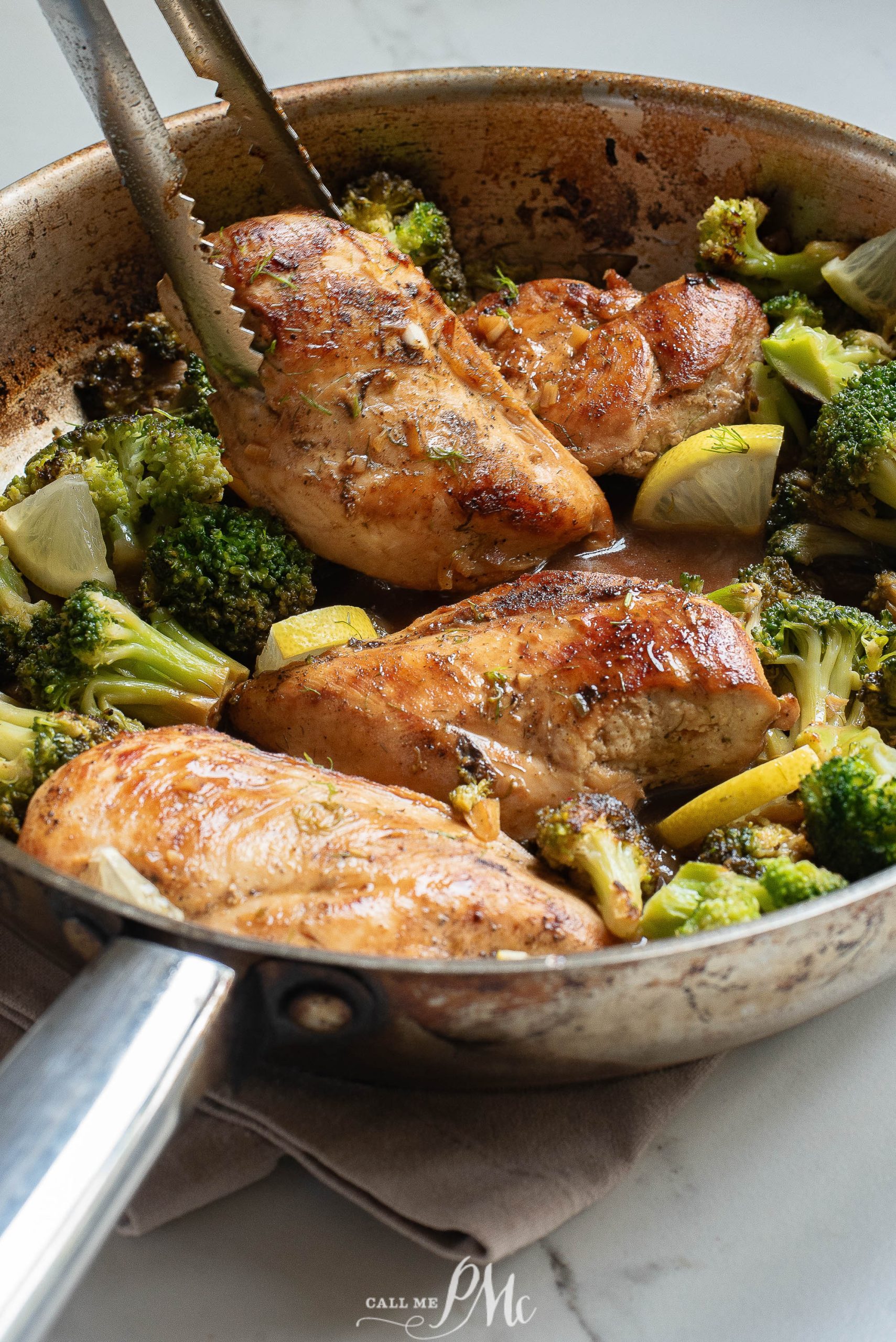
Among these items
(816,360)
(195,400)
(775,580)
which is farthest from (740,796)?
(195,400)

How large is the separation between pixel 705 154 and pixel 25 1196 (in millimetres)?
3277

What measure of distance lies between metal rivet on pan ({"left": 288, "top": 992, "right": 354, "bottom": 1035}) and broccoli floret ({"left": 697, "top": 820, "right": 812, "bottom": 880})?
886mm

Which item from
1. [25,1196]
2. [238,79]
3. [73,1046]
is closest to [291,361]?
[238,79]

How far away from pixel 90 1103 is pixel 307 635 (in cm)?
142

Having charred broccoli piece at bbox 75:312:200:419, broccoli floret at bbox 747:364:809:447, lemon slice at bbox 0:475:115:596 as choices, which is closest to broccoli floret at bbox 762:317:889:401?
broccoli floret at bbox 747:364:809:447

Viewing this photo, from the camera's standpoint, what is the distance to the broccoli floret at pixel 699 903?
2.14 metres

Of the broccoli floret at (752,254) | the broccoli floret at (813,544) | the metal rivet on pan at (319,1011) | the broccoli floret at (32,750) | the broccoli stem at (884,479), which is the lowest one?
the broccoli floret at (813,544)

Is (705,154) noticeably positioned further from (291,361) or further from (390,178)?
(291,361)

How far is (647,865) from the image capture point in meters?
2.37

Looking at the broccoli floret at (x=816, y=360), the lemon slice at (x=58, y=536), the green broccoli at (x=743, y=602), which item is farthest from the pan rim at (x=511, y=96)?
the green broccoli at (x=743, y=602)

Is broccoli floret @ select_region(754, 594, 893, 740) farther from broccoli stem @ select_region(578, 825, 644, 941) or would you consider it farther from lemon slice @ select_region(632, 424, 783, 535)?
broccoli stem @ select_region(578, 825, 644, 941)

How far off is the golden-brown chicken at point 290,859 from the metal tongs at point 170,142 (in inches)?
43.4

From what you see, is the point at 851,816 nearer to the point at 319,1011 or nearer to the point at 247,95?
the point at 319,1011

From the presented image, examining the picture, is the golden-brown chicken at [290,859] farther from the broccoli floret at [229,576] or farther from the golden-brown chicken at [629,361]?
the golden-brown chicken at [629,361]
